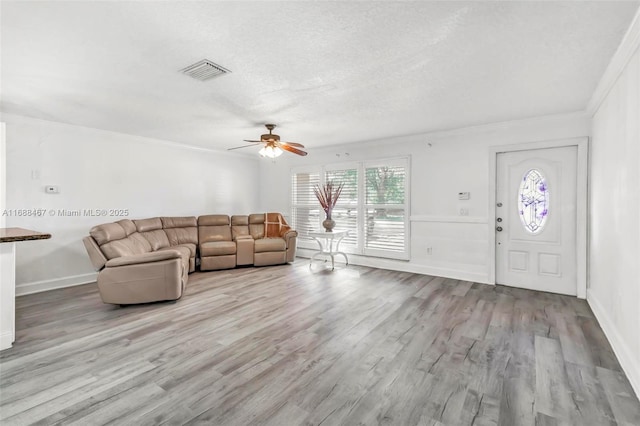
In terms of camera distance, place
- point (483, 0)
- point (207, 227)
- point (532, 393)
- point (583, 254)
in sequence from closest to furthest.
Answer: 1. point (483, 0)
2. point (532, 393)
3. point (583, 254)
4. point (207, 227)

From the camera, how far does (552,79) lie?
111 inches

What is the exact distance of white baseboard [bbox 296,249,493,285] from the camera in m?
4.58

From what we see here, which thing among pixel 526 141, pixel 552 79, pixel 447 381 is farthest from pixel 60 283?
pixel 526 141

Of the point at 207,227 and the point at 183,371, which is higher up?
the point at 207,227

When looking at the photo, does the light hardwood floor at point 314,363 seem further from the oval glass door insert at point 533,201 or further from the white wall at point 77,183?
the oval glass door insert at point 533,201

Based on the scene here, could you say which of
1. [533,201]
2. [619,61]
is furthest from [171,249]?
[619,61]

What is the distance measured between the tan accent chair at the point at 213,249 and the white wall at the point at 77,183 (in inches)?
20.4

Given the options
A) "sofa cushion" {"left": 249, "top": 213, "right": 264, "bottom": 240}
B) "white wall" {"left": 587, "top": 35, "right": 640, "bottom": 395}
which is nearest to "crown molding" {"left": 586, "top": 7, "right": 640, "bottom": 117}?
"white wall" {"left": 587, "top": 35, "right": 640, "bottom": 395}

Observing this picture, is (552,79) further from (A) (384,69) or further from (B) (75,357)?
(B) (75,357)

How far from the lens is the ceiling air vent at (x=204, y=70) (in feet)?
8.20

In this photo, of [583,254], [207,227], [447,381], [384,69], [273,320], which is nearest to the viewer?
[447,381]

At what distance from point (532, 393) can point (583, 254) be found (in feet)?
9.14

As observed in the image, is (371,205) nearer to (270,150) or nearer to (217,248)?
(270,150)

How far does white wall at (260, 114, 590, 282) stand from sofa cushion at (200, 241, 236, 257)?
2.49 meters
